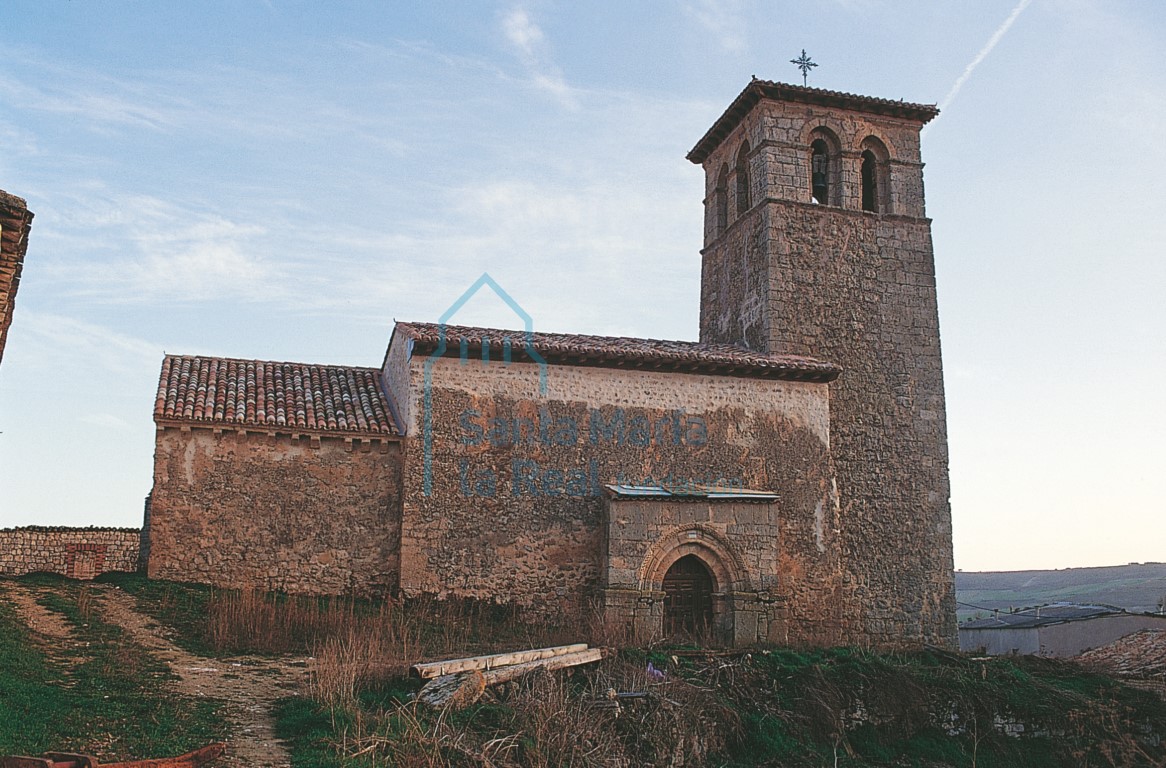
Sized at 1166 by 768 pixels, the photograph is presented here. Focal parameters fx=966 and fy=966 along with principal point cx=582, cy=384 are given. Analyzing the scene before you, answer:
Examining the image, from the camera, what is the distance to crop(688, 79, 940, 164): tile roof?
19.4 m

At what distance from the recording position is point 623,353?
16188 millimetres

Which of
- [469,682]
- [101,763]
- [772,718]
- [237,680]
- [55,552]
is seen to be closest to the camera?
[101,763]

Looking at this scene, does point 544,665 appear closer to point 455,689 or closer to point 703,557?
point 455,689

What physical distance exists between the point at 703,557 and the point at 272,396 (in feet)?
24.8

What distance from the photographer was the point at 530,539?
1551cm

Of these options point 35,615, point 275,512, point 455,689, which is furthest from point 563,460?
point 35,615

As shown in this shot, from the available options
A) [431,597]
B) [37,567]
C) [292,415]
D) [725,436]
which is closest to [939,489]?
[725,436]

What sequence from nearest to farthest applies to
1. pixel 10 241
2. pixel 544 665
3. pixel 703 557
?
pixel 10 241 → pixel 544 665 → pixel 703 557

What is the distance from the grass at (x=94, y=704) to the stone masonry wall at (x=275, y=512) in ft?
10.5

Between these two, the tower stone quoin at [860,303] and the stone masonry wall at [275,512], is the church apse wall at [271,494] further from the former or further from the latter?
the tower stone quoin at [860,303]

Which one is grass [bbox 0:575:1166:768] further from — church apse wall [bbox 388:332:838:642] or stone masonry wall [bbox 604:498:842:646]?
stone masonry wall [bbox 604:498:842:646]

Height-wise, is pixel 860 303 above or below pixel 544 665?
above

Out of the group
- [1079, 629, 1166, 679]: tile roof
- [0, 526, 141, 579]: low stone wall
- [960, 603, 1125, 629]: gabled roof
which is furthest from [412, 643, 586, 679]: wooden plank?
[960, 603, 1125, 629]: gabled roof

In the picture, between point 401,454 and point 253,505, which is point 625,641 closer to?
point 401,454
